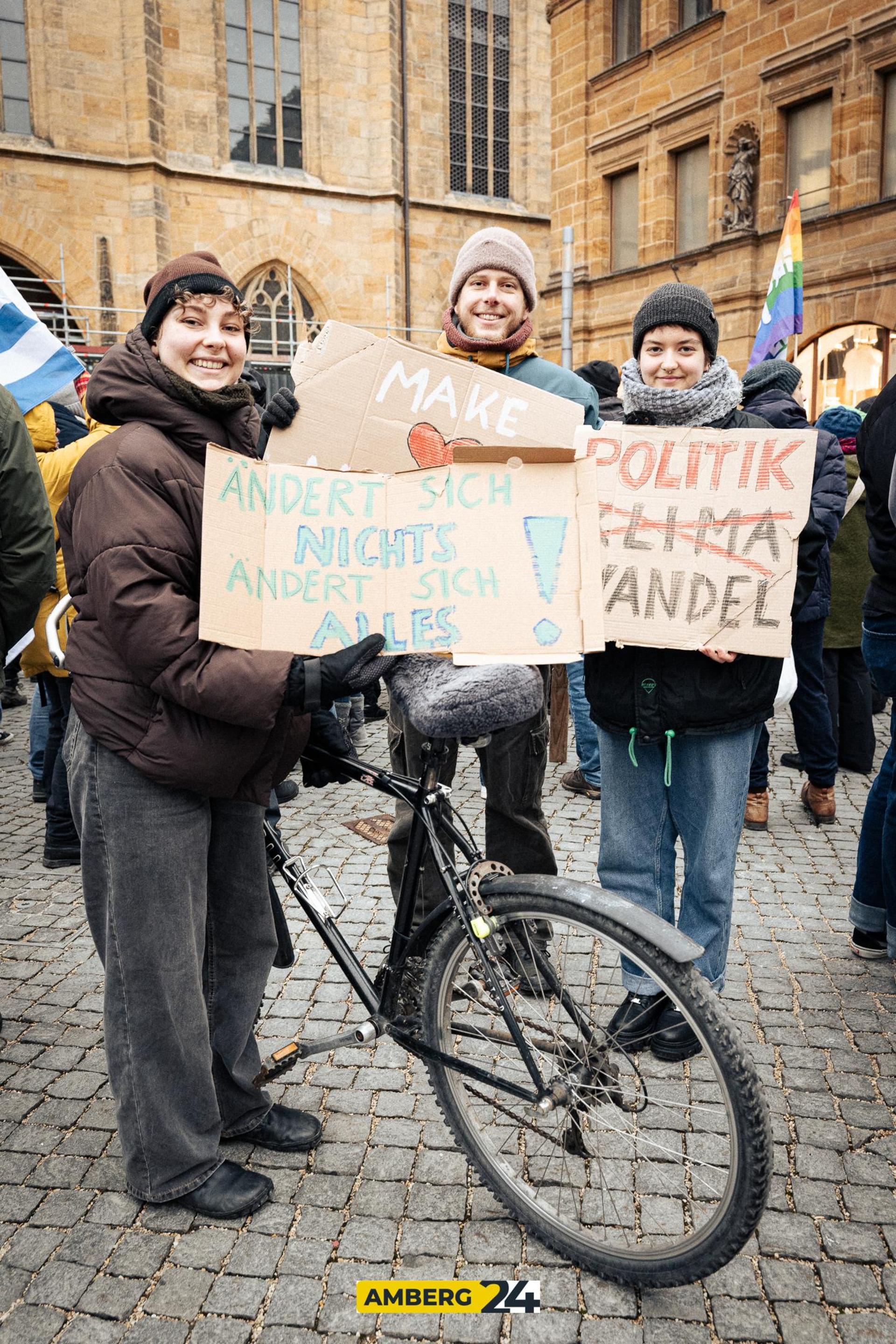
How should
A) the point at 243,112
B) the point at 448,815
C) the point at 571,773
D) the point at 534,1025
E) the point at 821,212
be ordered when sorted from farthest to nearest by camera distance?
the point at 243,112, the point at 821,212, the point at 571,773, the point at 448,815, the point at 534,1025

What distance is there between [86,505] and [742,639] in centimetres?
159

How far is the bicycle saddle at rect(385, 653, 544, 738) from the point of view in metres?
2.19

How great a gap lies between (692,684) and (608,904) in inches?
33.6

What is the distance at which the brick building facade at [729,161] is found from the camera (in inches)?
690

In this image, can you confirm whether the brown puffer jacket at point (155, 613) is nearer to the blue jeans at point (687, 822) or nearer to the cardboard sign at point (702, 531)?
the cardboard sign at point (702, 531)

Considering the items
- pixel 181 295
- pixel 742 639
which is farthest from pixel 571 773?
pixel 181 295

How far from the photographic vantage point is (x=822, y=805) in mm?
5426

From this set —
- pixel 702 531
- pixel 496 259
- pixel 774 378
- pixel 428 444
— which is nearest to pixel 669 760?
pixel 702 531

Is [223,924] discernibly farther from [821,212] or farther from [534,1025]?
[821,212]

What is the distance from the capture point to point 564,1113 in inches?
91.8

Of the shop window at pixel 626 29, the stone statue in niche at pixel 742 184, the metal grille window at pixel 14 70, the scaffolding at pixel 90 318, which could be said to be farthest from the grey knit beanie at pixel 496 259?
the metal grille window at pixel 14 70

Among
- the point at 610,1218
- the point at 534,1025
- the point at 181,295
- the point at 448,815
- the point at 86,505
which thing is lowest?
the point at 610,1218

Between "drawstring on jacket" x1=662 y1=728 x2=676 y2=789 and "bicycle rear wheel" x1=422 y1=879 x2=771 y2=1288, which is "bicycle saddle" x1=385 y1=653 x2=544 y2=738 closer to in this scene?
"bicycle rear wheel" x1=422 y1=879 x2=771 y2=1288

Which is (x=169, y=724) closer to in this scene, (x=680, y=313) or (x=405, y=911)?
(x=405, y=911)
